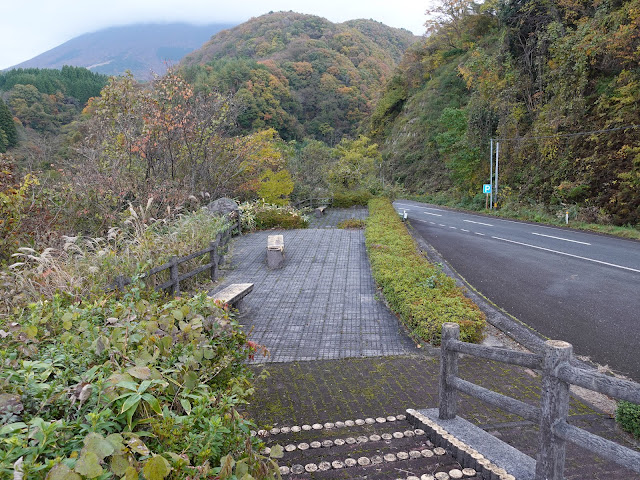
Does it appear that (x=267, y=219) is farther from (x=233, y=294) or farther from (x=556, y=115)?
(x=556, y=115)

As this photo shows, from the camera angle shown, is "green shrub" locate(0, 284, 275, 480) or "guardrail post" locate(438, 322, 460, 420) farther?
"guardrail post" locate(438, 322, 460, 420)

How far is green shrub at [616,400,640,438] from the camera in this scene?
11.0 ft

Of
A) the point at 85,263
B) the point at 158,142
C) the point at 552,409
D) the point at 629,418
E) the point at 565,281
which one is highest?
the point at 158,142

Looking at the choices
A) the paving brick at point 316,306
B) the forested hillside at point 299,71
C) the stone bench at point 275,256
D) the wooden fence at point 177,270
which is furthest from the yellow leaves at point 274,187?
the forested hillside at point 299,71

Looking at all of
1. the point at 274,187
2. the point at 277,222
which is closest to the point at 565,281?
the point at 277,222

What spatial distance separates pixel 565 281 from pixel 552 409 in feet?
24.5

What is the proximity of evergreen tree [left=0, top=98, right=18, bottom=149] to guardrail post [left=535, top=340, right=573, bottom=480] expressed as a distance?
135 feet

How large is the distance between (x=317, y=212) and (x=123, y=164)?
11.3 metres

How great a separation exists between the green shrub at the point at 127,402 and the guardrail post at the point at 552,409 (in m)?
1.54

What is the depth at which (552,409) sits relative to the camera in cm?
229

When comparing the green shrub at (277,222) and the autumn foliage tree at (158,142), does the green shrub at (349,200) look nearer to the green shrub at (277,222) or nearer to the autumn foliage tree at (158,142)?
the green shrub at (277,222)

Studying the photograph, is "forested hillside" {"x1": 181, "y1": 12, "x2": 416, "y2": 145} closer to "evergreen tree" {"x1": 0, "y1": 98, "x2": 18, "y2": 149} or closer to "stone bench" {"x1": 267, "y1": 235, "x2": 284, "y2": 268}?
"evergreen tree" {"x1": 0, "y1": 98, "x2": 18, "y2": 149}

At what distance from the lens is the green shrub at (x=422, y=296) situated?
5.35m

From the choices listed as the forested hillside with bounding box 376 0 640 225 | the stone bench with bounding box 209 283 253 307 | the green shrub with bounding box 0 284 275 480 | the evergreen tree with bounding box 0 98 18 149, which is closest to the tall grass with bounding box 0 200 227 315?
the stone bench with bounding box 209 283 253 307
